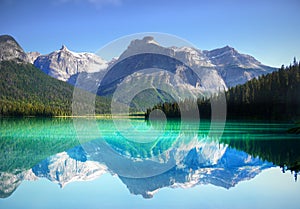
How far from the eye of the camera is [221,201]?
8.83m

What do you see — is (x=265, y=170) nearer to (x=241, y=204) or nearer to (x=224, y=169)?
(x=224, y=169)

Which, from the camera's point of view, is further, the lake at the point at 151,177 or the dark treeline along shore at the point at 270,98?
the dark treeline along shore at the point at 270,98

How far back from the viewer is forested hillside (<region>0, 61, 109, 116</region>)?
139425 millimetres

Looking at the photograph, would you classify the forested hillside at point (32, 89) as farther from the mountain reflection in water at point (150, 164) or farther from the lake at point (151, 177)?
the lake at point (151, 177)

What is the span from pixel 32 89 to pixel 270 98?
124 meters

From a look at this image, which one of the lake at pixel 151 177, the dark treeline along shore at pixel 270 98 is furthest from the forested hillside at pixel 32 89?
the lake at pixel 151 177

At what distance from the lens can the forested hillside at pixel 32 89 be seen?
13943 cm

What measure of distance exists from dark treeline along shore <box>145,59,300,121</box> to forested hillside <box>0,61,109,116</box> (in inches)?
3016

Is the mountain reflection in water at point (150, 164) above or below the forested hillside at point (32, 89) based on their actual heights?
below

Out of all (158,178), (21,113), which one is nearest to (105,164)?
(158,178)

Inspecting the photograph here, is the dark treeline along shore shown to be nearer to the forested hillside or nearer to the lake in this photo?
the lake

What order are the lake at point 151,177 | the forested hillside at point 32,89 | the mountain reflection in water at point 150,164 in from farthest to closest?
the forested hillside at point 32,89, the mountain reflection in water at point 150,164, the lake at point 151,177

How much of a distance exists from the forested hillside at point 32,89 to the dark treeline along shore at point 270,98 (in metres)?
76.6

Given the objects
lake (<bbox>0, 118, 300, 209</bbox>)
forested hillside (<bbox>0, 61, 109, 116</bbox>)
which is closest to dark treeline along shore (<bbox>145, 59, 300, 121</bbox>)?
lake (<bbox>0, 118, 300, 209</bbox>)
